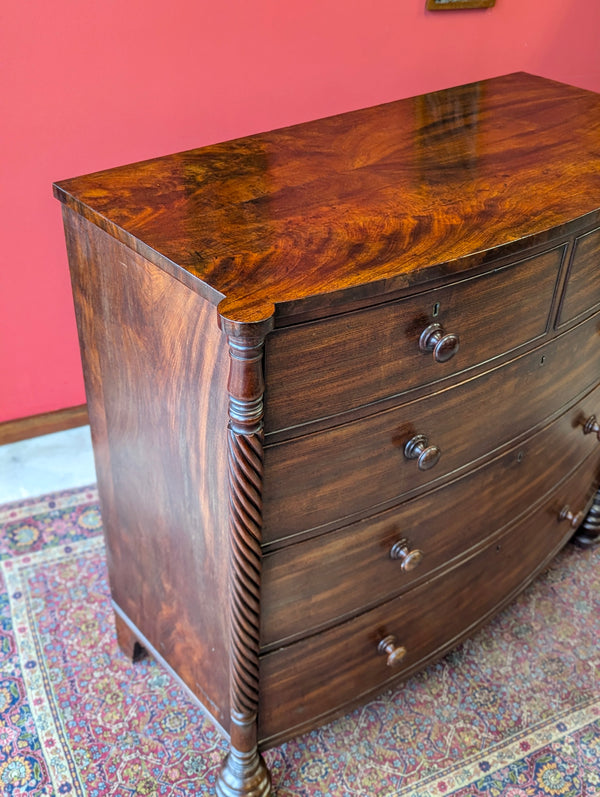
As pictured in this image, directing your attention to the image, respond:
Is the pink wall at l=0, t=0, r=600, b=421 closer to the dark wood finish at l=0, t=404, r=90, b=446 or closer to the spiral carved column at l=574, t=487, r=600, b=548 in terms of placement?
the dark wood finish at l=0, t=404, r=90, b=446

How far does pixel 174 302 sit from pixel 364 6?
146 cm

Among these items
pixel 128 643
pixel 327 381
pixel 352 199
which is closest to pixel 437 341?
pixel 327 381

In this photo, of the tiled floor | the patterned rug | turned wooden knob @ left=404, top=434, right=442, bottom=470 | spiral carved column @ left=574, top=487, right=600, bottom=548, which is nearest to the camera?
turned wooden knob @ left=404, top=434, right=442, bottom=470

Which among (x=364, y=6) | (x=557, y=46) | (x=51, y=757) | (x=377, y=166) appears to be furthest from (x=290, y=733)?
(x=557, y=46)

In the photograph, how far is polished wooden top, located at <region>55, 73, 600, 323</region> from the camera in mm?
1143

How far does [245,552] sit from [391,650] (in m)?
0.46

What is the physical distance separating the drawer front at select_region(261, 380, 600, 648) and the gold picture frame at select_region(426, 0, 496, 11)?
1270 mm

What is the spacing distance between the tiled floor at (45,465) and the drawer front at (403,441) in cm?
122

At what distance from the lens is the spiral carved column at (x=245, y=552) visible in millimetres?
1065

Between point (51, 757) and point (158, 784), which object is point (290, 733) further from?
point (51, 757)

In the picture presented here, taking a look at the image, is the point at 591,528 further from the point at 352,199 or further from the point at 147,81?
the point at 147,81

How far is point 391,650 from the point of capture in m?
1.54

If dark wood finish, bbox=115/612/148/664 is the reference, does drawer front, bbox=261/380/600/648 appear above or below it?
above

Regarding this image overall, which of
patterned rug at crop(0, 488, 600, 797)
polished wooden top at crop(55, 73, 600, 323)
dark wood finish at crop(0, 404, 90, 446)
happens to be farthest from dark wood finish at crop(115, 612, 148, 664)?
polished wooden top at crop(55, 73, 600, 323)
